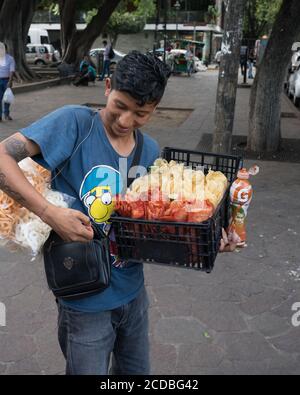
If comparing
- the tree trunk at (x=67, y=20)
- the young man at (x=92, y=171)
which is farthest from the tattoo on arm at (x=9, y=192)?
Answer: the tree trunk at (x=67, y=20)

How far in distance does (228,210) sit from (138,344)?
28.9 inches

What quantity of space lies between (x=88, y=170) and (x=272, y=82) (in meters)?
7.12

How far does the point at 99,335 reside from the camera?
1819 mm

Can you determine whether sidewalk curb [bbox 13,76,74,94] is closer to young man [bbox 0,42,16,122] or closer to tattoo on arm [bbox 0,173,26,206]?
young man [bbox 0,42,16,122]

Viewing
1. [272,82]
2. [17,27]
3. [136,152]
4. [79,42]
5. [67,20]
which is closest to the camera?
[136,152]

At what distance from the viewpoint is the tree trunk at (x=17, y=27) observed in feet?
59.7

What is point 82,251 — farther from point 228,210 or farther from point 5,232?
point 228,210

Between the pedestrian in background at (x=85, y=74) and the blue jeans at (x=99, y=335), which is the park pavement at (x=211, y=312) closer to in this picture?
the blue jeans at (x=99, y=335)

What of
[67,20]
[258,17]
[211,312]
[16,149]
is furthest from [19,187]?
[258,17]

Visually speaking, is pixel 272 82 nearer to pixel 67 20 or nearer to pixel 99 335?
pixel 99 335

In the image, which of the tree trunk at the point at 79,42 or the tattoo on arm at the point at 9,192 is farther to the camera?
the tree trunk at the point at 79,42

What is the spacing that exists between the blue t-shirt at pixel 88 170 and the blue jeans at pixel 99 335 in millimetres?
52

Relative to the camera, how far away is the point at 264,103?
8.27 m
